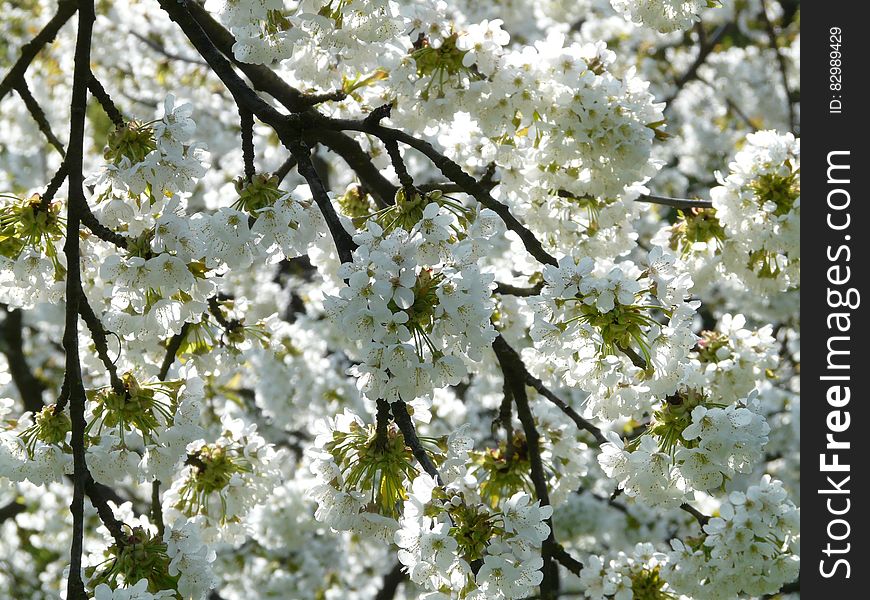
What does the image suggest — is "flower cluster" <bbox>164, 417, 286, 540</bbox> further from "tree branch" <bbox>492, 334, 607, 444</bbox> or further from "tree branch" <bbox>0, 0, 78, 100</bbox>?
"tree branch" <bbox>0, 0, 78, 100</bbox>

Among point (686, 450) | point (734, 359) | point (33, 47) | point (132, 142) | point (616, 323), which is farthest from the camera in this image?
point (734, 359)

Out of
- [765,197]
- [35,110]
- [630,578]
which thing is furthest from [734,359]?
[35,110]

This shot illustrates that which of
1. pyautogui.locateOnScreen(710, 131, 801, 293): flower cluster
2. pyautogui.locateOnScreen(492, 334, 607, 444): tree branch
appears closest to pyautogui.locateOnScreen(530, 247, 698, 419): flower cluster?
pyautogui.locateOnScreen(492, 334, 607, 444): tree branch

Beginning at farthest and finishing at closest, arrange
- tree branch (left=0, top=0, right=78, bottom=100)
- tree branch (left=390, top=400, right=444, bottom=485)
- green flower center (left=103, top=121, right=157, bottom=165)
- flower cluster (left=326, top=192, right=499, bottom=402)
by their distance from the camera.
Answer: tree branch (left=0, top=0, right=78, bottom=100) < green flower center (left=103, top=121, right=157, bottom=165) < tree branch (left=390, top=400, right=444, bottom=485) < flower cluster (left=326, top=192, right=499, bottom=402)

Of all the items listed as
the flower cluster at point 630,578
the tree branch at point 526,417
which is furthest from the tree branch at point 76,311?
the flower cluster at point 630,578

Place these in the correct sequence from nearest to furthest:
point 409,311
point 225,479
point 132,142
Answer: point 409,311 → point 132,142 → point 225,479

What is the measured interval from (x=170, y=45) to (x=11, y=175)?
8.13ft

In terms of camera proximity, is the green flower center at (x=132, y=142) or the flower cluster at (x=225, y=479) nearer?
the green flower center at (x=132, y=142)

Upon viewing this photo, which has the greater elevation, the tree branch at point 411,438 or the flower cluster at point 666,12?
the flower cluster at point 666,12

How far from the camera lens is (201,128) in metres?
8.38

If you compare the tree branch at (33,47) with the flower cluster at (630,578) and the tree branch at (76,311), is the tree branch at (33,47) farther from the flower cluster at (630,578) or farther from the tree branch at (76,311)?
the flower cluster at (630,578)

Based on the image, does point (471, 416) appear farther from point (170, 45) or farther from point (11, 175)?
point (11, 175)

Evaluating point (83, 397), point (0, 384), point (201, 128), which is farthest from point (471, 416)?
point (83, 397)

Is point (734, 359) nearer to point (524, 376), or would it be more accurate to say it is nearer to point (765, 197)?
point (765, 197)
